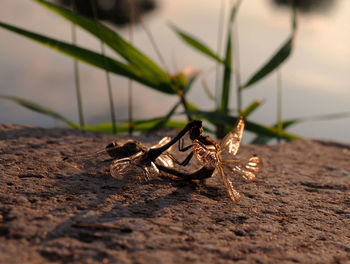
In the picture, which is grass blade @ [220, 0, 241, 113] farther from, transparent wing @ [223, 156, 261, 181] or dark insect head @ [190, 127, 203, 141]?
dark insect head @ [190, 127, 203, 141]

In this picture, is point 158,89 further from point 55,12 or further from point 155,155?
point 155,155

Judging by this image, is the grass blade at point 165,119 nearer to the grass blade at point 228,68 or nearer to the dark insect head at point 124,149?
the grass blade at point 228,68

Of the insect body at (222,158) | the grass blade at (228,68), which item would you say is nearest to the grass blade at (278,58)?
the grass blade at (228,68)

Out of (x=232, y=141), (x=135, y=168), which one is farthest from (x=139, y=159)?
(x=232, y=141)

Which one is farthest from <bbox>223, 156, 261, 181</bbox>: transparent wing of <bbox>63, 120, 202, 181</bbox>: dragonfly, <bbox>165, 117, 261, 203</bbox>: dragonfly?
<bbox>63, 120, 202, 181</bbox>: dragonfly

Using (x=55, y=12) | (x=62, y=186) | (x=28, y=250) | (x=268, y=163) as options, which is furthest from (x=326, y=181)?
(x=55, y=12)

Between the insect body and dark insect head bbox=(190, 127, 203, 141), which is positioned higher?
dark insect head bbox=(190, 127, 203, 141)
